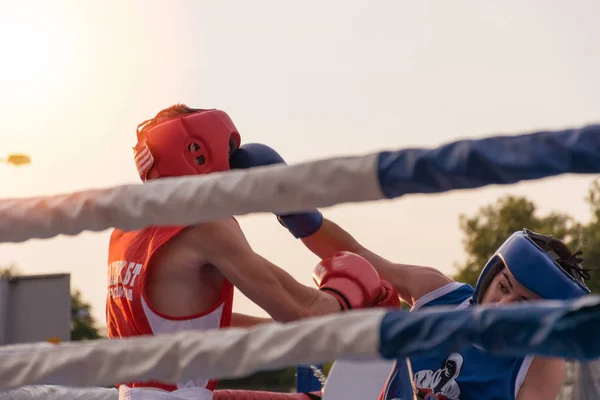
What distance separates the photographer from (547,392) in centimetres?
305

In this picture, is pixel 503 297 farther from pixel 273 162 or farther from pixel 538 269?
pixel 273 162

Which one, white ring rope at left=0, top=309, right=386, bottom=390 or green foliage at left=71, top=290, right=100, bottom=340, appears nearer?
white ring rope at left=0, top=309, right=386, bottom=390

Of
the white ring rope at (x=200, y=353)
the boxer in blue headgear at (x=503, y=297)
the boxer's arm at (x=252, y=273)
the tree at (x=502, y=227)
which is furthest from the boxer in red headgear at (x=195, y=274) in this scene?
the tree at (x=502, y=227)

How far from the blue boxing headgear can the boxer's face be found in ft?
A: 0.07

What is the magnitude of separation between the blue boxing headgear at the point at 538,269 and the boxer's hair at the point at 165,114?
1.18m

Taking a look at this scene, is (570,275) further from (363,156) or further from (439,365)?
(363,156)

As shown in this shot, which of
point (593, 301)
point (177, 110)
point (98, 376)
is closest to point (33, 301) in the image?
point (177, 110)

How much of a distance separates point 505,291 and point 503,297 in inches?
0.9

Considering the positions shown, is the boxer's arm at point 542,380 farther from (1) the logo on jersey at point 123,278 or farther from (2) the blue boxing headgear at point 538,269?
(1) the logo on jersey at point 123,278

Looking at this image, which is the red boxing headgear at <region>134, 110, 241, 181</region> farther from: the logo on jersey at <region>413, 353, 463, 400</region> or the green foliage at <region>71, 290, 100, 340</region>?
the green foliage at <region>71, 290, 100, 340</region>

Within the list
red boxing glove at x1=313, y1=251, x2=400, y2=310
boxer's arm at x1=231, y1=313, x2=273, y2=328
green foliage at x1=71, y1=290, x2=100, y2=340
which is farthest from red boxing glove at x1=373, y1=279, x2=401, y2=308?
green foliage at x1=71, y1=290, x2=100, y2=340

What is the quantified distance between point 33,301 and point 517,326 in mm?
8483

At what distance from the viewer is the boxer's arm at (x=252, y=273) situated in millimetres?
2686

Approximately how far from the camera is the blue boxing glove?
2.98 m
